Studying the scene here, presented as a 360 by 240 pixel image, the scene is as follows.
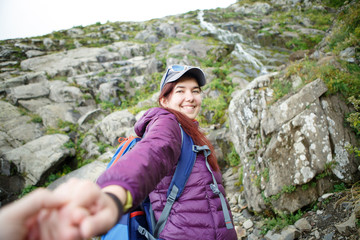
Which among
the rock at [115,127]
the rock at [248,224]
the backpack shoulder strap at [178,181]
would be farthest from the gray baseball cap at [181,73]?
the rock at [115,127]

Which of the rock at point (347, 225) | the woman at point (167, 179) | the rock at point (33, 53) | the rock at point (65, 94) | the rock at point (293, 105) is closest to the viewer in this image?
the woman at point (167, 179)

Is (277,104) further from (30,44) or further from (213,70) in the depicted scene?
(30,44)

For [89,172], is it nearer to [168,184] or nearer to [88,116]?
[88,116]

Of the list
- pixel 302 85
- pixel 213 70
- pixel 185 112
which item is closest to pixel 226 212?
pixel 185 112

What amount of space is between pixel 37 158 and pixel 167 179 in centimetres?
1049

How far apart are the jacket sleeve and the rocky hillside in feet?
9.74

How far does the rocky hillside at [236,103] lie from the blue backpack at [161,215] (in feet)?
8.78

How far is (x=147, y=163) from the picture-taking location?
3.35 feet

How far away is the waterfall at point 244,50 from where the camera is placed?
15242 mm

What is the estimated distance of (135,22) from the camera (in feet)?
111

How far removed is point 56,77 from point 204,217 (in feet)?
67.8

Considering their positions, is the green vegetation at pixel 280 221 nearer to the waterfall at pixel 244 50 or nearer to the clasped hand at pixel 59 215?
the clasped hand at pixel 59 215

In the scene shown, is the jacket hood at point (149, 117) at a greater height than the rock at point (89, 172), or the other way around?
the jacket hood at point (149, 117)

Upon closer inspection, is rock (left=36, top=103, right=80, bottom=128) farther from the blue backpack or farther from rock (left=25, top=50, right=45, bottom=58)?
the blue backpack
